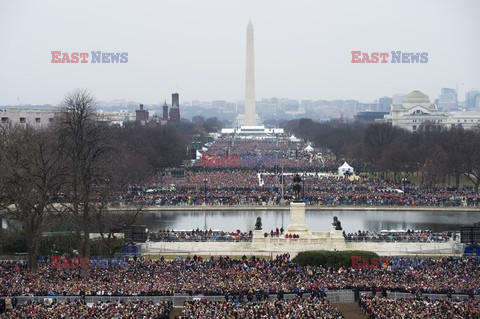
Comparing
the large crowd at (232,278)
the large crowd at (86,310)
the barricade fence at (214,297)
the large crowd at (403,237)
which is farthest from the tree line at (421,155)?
the large crowd at (86,310)

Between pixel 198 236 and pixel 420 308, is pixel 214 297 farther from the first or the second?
pixel 198 236

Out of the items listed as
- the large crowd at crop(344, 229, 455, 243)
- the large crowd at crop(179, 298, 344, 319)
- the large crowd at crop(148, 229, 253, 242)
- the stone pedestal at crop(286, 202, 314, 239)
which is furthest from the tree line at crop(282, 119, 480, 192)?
the large crowd at crop(179, 298, 344, 319)

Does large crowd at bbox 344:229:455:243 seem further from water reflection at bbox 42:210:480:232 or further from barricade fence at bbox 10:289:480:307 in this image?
barricade fence at bbox 10:289:480:307

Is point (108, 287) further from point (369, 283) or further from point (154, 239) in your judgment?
point (154, 239)

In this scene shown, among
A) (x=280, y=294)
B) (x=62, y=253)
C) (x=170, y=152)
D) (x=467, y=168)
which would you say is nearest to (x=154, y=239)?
(x=62, y=253)

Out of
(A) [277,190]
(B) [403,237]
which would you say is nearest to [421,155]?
(A) [277,190]

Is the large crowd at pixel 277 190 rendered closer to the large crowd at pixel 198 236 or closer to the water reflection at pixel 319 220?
the water reflection at pixel 319 220
